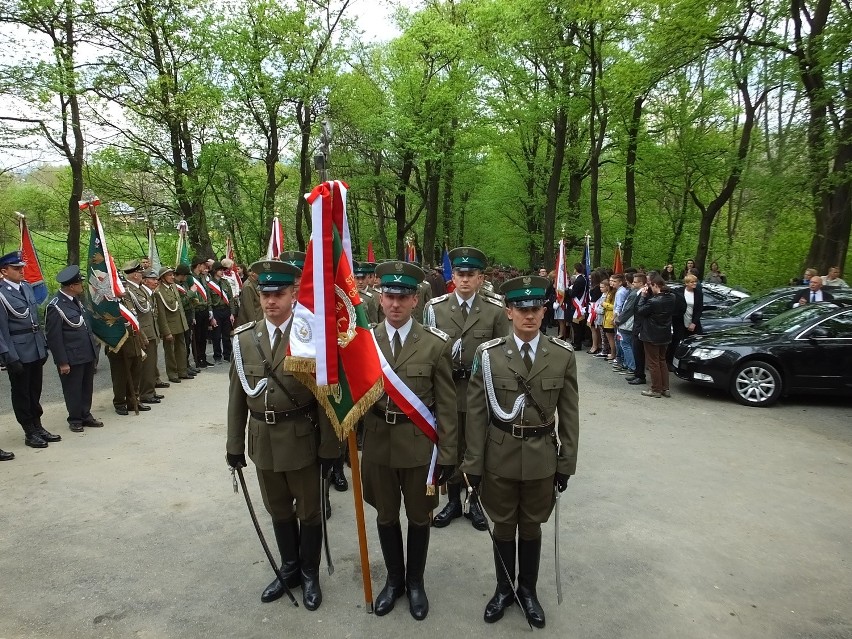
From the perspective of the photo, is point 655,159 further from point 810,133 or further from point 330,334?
point 330,334

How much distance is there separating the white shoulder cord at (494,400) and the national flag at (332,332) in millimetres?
658

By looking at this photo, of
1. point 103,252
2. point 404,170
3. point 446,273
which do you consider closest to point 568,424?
point 103,252

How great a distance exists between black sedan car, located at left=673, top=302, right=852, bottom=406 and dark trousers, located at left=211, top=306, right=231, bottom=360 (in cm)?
980

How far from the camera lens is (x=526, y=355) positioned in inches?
126

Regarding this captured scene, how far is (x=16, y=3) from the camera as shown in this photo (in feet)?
43.9

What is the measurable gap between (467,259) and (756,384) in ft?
19.6

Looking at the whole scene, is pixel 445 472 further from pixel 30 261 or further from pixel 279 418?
pixel 30 261

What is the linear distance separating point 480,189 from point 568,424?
30.2 metres

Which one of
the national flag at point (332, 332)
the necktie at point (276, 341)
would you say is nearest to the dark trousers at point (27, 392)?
the necktie at point (276, 341)

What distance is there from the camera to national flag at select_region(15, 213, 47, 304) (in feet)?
28.3

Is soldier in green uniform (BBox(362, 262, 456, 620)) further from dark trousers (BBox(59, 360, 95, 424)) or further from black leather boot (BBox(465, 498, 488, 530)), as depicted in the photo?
dark trousers (BBox(59, 360, 95, 424))

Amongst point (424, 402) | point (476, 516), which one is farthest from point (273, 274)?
point (476, 516)

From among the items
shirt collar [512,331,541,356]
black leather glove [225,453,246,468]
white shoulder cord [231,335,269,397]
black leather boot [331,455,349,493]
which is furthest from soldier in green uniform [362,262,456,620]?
black leather boot [331,455,349,493]

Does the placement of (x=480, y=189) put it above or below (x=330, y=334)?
above
